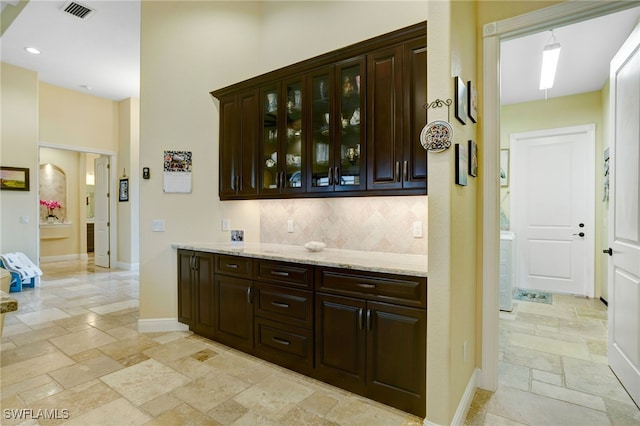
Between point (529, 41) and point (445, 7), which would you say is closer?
point (445, 7)

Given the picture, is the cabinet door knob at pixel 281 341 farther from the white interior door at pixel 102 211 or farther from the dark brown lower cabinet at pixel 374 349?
the white interior door at pixel 102 211

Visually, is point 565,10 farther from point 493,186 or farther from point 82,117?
point 82,117

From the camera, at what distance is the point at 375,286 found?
2109mm

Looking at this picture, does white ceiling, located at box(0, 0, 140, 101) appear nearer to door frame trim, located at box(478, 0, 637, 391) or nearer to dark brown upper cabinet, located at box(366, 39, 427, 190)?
dark brown upper cabinet, located at box(366, 39, 427, 190)

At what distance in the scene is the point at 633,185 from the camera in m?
2.26

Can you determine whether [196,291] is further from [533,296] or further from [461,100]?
[533,296]

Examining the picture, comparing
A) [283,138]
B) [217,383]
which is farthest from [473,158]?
[217,383]

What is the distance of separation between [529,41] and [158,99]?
4.05m

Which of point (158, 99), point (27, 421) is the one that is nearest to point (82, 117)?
point (158, 99)

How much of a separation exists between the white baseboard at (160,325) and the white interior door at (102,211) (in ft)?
15.6

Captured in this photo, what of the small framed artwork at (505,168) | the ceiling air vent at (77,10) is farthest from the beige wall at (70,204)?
the small framed artwork at (505,168)

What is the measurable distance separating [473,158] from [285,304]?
1.74 m

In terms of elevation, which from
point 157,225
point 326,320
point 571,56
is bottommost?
point 326,320

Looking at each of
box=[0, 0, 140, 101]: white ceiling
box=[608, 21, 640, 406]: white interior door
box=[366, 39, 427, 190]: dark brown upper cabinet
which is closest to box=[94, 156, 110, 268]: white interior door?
box=[0, 0, 140, 101]: white ceiling
